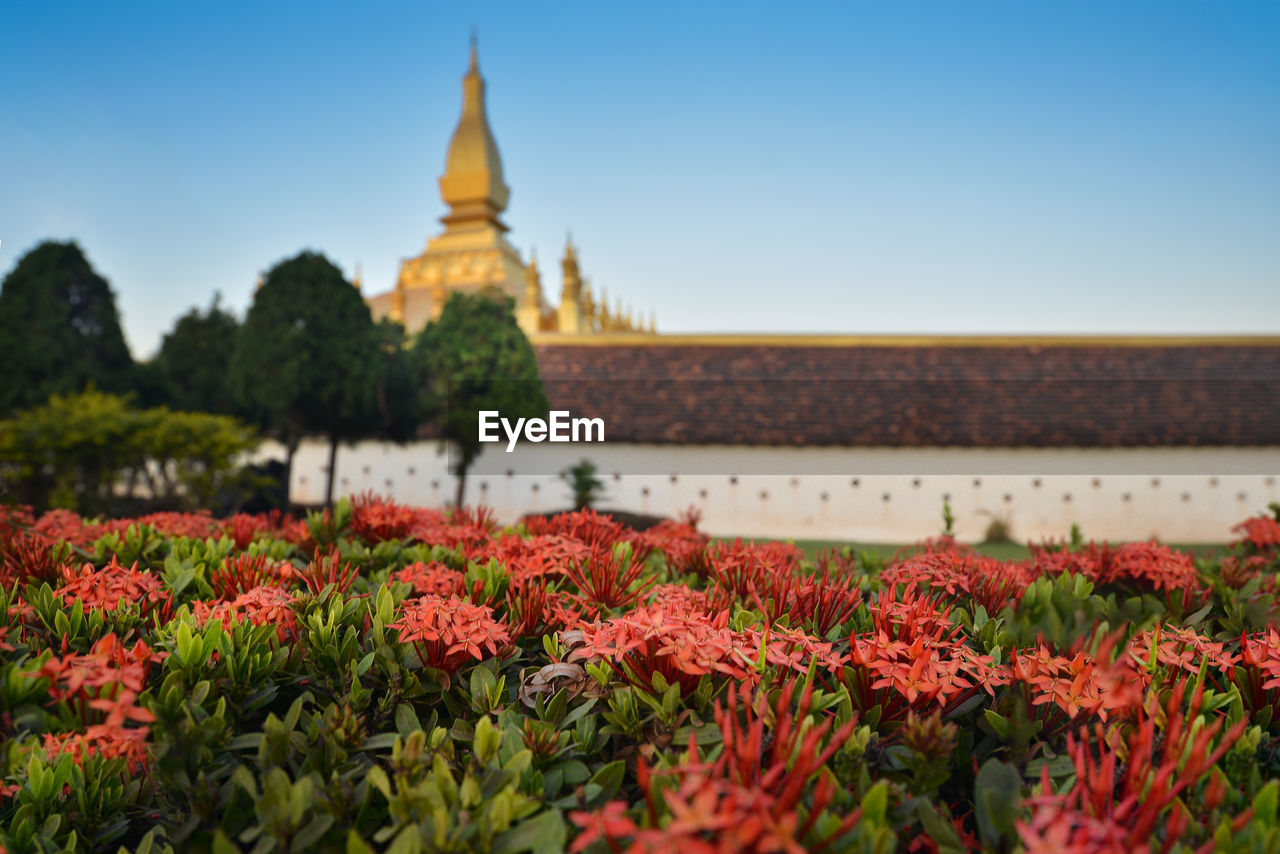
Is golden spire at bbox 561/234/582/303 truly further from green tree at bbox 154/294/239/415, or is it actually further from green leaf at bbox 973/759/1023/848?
green leaf at bbox 973/759/1023/848

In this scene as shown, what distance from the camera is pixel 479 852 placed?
1148 millimetres

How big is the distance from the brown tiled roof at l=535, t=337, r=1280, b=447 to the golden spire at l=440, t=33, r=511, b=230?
20.3m

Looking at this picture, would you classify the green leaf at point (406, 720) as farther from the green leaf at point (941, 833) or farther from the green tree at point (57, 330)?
the green tree at point (57, 330)

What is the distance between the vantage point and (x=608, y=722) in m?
1.59

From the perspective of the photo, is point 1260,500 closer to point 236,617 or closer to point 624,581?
point 624,581

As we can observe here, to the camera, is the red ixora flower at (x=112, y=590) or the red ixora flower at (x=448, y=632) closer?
the red ixora flower at (x=448, y=632)

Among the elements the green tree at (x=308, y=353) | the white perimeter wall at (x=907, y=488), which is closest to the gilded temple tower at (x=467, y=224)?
the white perimeter wall at (x=907, y=488)

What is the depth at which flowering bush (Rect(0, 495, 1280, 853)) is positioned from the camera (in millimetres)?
1124

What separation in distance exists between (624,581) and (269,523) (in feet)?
6.95

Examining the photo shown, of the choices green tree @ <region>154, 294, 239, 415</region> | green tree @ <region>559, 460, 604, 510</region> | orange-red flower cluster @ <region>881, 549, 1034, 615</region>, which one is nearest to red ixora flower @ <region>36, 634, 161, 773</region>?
orange-red flower cluster @ <region>881, 549, 1034, 615</region>

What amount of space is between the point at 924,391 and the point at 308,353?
37.1 feet

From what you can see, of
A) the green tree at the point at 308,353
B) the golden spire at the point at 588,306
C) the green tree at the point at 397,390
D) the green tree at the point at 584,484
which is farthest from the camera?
the golden spire at the point at 588,306

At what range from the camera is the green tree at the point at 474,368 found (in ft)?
39.3

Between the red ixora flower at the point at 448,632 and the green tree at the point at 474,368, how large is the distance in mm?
10286
